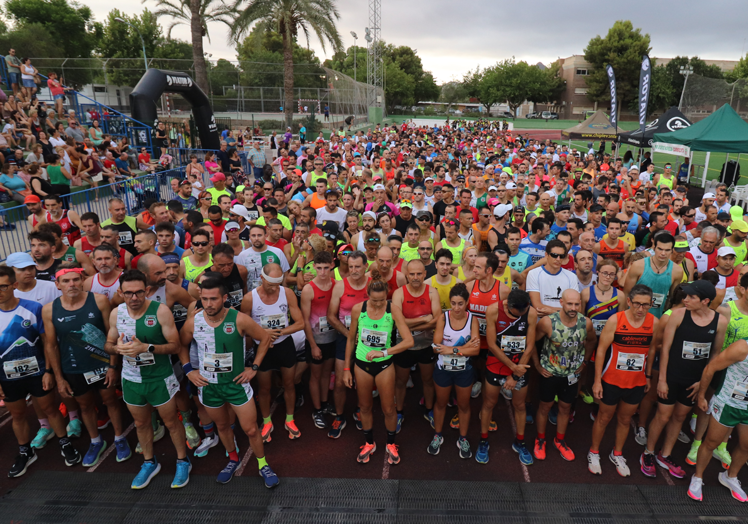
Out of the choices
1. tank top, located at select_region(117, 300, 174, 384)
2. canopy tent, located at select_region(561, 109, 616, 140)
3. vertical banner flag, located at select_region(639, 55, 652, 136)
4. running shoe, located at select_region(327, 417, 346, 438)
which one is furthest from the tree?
tank top, located at select_region(117, 300, 174, 384)

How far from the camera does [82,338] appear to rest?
166 inches

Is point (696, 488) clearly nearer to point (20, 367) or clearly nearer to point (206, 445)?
point (206, 445)

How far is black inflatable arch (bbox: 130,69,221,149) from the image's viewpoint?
576 inches

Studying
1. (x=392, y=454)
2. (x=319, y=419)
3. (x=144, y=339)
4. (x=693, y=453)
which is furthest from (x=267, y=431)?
(x=693, y=453)

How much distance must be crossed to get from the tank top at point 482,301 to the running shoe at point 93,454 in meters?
4.31

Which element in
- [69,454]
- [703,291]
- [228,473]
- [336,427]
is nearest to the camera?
[703,291]

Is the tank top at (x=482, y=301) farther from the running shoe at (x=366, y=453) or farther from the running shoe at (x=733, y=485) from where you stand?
the running shoe at (x=733, y=485)

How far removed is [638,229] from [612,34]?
74.5m

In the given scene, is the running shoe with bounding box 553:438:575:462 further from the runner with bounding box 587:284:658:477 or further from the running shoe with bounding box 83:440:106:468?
the running shoe with bounding box 83:440:106:468

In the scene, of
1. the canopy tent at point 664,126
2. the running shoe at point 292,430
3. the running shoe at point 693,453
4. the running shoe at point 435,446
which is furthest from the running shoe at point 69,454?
the canopy tent at point 664,126

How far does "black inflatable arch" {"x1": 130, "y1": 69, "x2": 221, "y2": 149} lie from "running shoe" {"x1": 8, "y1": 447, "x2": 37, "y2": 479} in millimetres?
12999

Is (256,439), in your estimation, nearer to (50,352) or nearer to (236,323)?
(236,323)

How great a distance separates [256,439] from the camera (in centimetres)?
425

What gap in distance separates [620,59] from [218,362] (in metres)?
78.1
